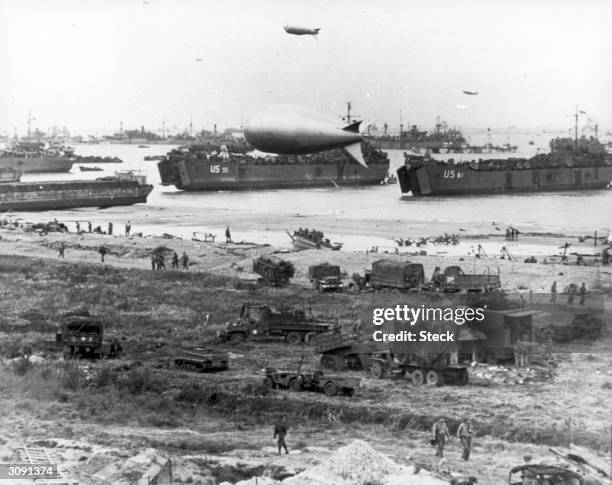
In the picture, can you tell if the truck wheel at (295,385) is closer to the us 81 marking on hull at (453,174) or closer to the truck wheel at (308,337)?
the truck wheel at (308,337)

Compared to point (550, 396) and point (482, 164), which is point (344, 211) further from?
point (550, 396)

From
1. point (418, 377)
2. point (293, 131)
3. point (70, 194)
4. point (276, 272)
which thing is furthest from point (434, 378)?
point (70, 194)

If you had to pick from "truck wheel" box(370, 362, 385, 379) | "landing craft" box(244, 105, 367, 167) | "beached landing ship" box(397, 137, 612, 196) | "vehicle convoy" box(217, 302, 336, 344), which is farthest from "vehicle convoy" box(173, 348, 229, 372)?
"beached landing ship" box(397, 137, 612, 196)

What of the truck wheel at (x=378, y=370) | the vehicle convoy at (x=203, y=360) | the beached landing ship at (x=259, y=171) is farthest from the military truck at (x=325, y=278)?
the beached landing ship at (x=259, y=171)

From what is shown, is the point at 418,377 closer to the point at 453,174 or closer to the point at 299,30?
the point at 299,30

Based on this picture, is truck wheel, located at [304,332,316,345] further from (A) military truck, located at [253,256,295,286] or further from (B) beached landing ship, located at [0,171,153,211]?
(B) beached landing ship, located at [0,171,153,211]

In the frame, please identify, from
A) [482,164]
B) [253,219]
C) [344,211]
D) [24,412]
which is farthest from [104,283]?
[482,164]
